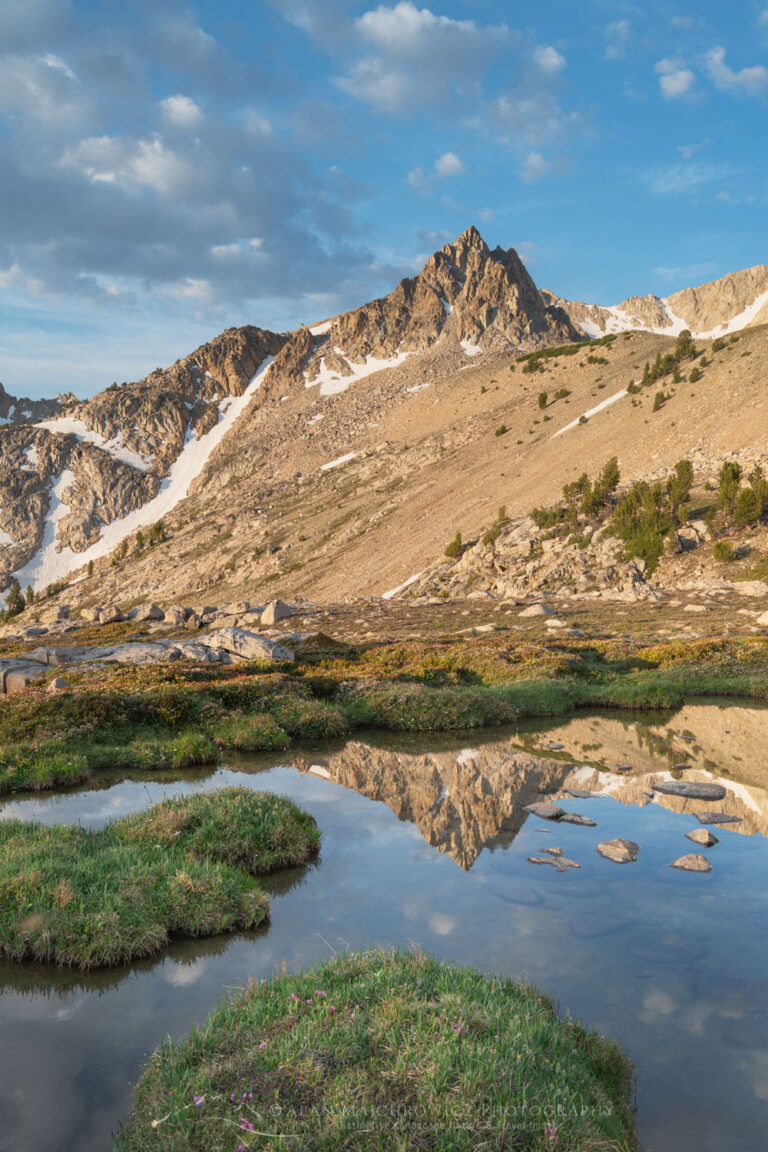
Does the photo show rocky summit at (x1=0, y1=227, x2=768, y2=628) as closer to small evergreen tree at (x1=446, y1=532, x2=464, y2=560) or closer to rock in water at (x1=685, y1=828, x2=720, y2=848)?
small evergreen tree at (x1=446, y1=532, x2=464, y2=560)

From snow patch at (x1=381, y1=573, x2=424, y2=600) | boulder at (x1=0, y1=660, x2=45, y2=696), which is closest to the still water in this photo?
boulder at (x1=0, y1=660, x2=45, y2=696)

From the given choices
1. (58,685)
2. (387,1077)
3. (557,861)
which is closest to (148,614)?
(58,685)

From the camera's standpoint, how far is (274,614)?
185 ft

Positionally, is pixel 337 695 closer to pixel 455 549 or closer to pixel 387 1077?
pixel 387 1077

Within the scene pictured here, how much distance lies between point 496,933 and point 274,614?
48853mm

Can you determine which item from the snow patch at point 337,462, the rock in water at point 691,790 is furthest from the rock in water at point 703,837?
the snow patch at point 337,462

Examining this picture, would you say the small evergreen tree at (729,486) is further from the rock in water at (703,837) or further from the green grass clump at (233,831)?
the green grass clump at (233,831)

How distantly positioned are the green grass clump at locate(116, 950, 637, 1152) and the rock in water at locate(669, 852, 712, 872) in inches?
208

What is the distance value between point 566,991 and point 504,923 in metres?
1.61

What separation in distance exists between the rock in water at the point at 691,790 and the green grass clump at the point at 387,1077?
31.6 feet

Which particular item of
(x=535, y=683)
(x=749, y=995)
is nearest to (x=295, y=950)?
(x=749, y=995)

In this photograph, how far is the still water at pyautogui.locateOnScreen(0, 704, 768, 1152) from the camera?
5.96m

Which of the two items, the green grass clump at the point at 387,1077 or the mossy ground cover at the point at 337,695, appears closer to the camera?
the green grass clump at the point at 387,1077

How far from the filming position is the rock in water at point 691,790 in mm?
14695
